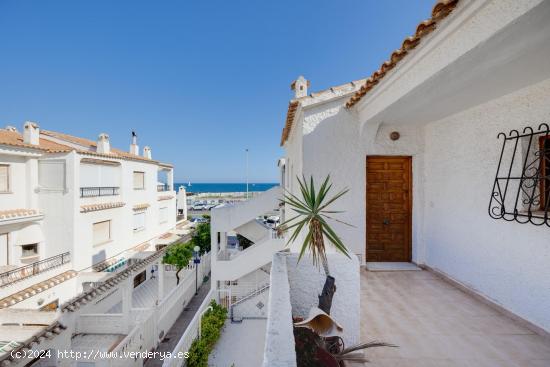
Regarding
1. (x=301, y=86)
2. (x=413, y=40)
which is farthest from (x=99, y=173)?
(x=413, y=40)

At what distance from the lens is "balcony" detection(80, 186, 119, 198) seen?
14.1m

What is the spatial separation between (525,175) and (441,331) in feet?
9.38

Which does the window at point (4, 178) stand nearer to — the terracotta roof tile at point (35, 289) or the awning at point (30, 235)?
the awning at point (30, 235)

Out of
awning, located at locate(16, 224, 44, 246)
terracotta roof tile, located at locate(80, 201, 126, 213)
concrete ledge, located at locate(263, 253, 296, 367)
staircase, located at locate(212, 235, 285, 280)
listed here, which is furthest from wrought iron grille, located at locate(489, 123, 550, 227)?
awning, located at locate(16, 224, 44, 246)

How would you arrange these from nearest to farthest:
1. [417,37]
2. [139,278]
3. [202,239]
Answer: [417,37], [139,278], [202,239]

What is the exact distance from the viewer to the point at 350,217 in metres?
5.94

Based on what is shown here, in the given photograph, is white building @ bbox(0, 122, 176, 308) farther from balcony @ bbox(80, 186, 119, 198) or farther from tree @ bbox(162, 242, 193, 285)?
tree @ bbox(162, 242, 193, 285)

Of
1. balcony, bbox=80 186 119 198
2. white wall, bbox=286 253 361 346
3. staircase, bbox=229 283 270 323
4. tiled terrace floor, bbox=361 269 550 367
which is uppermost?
Result: balcony, bbox=80 186 119 198

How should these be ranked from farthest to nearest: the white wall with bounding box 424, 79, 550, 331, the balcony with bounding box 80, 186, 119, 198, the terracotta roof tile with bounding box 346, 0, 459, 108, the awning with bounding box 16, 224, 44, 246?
the balcony with bounding box 80, 186, 119, 198 < the awning with bounding box 16, 224, 44, 246 < the white wall with bounding box 424, 79, 550, 331 < the terracotta roof tile with bounding box 346, 0, 459, 108

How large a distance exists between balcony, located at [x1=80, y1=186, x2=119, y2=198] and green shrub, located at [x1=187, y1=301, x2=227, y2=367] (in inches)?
426

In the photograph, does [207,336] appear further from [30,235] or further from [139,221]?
[139,221]

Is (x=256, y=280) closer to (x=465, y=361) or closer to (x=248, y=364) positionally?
(x=248, y=364)

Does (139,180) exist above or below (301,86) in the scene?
below

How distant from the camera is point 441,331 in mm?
3533
